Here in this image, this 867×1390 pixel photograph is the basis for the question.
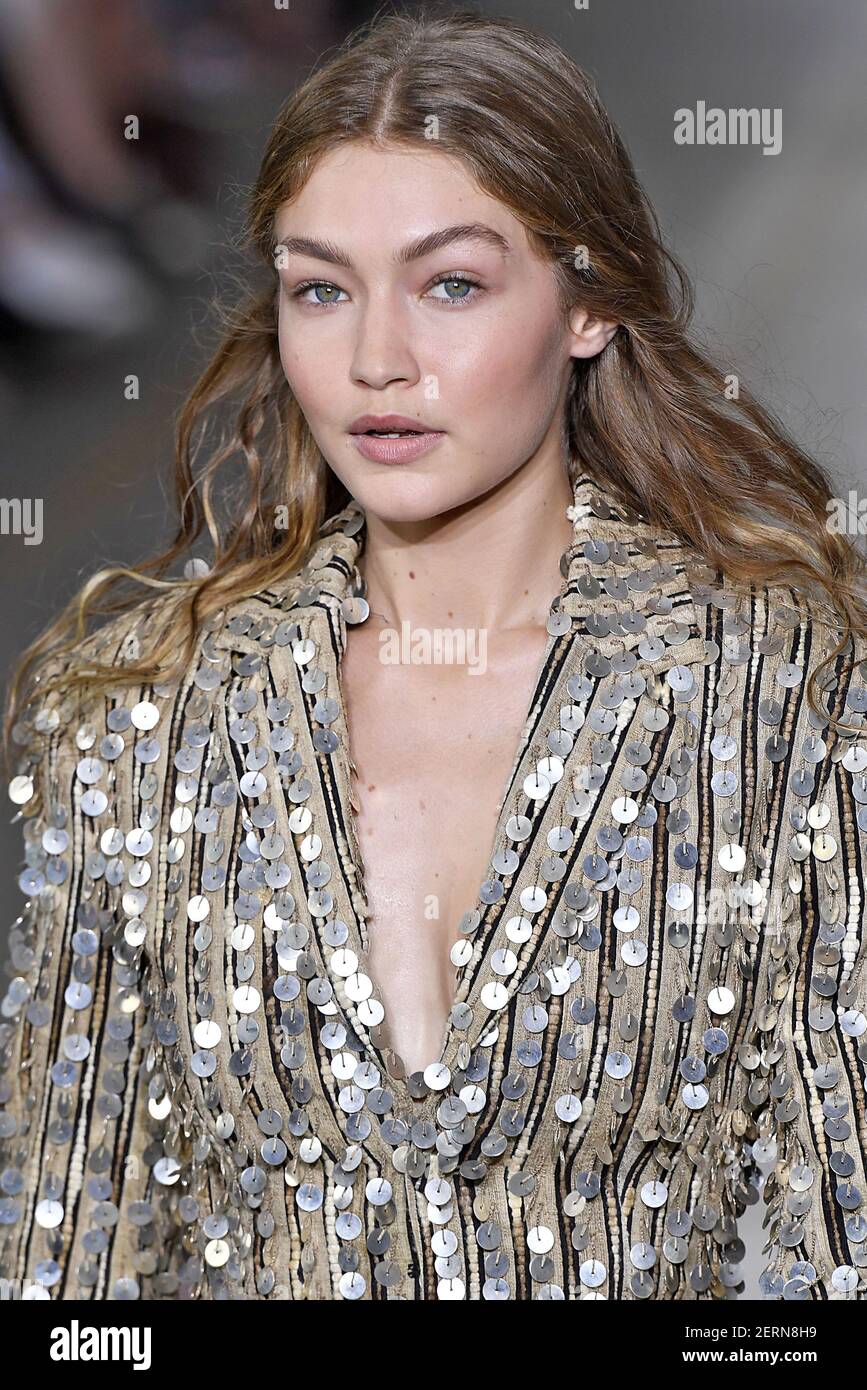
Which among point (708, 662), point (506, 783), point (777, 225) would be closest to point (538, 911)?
point (506, 783)

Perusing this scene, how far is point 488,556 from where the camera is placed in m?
1.40

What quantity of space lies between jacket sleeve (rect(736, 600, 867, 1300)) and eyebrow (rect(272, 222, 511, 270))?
374 millimetres

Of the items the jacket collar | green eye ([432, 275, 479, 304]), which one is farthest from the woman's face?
the jacket collar

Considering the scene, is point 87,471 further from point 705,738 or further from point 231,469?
point 705,738

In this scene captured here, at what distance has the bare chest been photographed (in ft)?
4.25

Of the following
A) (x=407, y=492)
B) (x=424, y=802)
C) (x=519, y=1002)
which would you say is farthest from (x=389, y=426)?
(x=519, y=1002)

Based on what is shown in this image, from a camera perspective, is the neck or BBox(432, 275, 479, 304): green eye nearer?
BBox(432, 275, 479, 304): green eye

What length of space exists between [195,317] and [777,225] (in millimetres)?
673

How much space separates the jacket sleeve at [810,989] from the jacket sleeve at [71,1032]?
0.49 metres

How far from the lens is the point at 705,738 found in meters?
1.31

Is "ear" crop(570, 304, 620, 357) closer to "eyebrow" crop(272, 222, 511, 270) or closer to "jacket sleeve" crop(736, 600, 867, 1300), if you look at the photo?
"eyebrow" crop(272, 222, 511, 270)

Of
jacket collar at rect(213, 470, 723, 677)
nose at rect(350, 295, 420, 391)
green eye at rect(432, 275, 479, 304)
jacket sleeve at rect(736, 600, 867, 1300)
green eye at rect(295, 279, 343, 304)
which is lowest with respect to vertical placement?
jacket sleeve at rect(736, 600, 867, 1300)

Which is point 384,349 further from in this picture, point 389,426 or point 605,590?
point 605,590

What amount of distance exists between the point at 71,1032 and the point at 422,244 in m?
0.67
